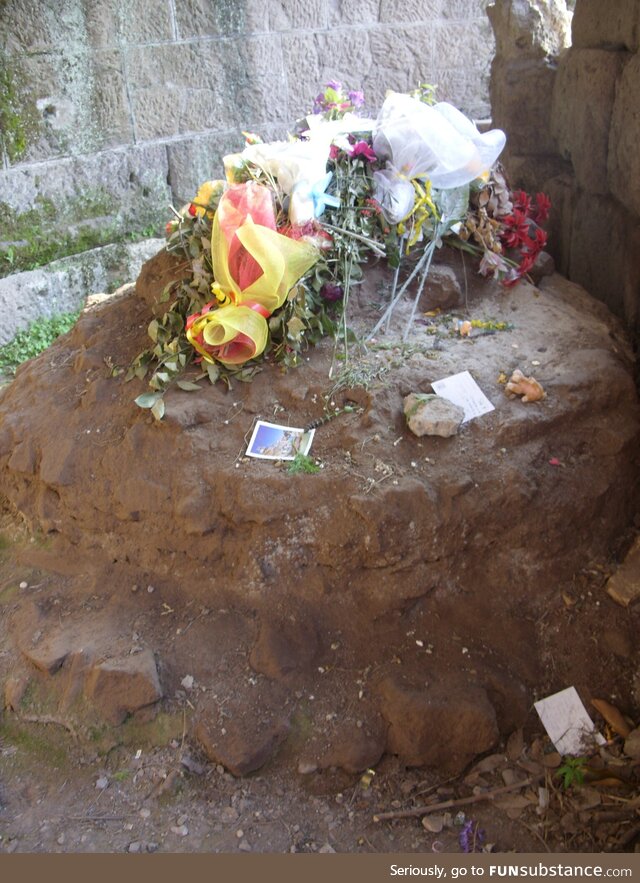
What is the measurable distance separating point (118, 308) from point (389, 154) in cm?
126

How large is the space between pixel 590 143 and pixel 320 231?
120 centimetres

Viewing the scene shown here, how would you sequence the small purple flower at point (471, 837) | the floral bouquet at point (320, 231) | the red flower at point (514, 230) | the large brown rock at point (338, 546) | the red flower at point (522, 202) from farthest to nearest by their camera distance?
the red flower at point (522, 202) → the red flower at point (514, 230) → the floral bouquet at point (320, 231) → the large brown rock at point (338, 546) → the small purple flower at point (471, 837)

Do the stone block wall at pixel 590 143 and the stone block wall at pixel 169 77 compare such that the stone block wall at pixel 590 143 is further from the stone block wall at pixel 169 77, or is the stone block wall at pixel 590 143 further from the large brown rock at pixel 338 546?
the stone block wall at pixel 169 77

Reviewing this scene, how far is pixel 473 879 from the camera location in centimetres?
191

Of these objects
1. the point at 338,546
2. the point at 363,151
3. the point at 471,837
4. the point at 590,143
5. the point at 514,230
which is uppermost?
the point at 363,151

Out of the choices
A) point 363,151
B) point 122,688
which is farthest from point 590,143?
point 122,688

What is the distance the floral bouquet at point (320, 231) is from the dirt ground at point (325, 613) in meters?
0.15

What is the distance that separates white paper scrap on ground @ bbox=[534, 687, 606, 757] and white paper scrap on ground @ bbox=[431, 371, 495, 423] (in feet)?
2.95

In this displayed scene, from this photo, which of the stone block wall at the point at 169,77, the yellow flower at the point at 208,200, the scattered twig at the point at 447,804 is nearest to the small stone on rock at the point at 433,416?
the scattered twig at the point at 447,804

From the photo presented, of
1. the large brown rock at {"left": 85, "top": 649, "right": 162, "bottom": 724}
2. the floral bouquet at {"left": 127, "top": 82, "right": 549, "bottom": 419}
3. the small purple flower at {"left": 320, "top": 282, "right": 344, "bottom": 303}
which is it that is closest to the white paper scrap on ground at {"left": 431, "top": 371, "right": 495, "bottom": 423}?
the floral bouquet at {"left": 127, "top": 82, "right": 549, "bottom": 419}

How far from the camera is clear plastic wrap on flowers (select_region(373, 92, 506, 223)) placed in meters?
3.16

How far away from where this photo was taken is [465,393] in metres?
2.73

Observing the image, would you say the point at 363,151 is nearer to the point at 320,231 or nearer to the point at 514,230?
the point at 320,231

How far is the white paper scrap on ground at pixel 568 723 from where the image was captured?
2.33 m
